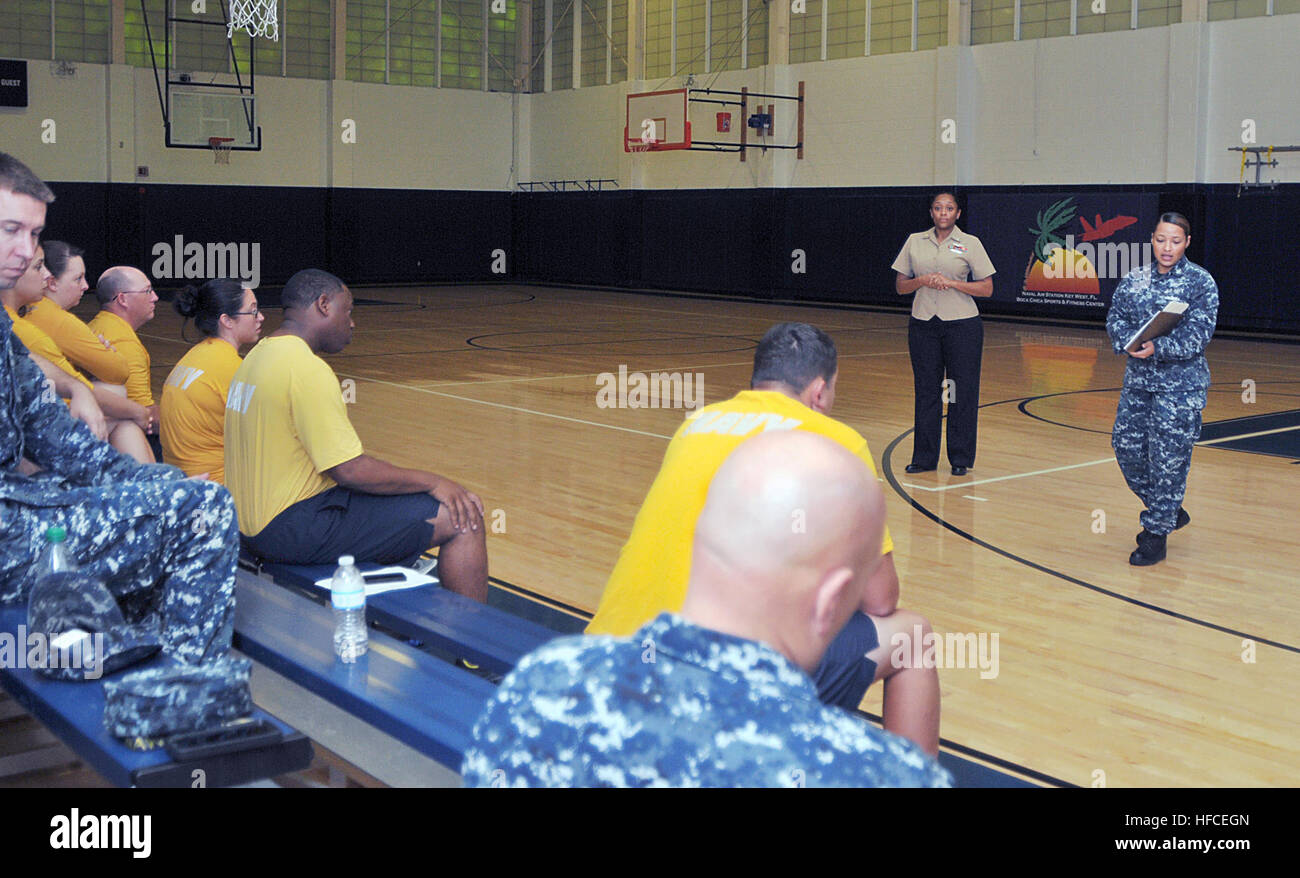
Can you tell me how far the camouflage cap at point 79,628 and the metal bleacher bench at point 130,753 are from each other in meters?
0.05

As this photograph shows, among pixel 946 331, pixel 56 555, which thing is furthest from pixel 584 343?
pixel 56 555

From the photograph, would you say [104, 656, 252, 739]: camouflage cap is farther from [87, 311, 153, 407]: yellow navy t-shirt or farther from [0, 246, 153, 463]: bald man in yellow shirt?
[87, 311, 153, 407]: yellow navy t-shirt

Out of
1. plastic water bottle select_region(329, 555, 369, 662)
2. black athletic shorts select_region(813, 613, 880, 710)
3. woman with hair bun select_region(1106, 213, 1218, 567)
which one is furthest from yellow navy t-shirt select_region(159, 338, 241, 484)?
woman with hair bun select_region(1106, 213, 1218, 567)

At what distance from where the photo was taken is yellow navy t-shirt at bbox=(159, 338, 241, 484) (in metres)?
5.13

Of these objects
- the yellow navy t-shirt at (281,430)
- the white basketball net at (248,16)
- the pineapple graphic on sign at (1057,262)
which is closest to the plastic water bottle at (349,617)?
the yellow navy t-shirt at (281,430)

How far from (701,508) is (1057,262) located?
17.7 meters

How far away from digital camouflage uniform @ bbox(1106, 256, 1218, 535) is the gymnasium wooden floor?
1.24ft

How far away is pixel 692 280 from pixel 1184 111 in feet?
32.6

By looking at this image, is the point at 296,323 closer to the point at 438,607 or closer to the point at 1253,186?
the point at 438,607

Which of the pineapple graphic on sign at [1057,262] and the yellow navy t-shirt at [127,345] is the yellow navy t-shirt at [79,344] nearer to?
the yellow navy t-shirt at [127,345]

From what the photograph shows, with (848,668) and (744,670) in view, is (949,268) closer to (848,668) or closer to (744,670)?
(848,668)

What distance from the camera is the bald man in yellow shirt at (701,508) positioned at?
280 centimetres

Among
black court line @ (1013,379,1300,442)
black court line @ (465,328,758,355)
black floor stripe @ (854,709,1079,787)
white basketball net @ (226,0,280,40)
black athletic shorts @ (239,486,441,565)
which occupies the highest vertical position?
white basketball net @ (226,0,280,40)
